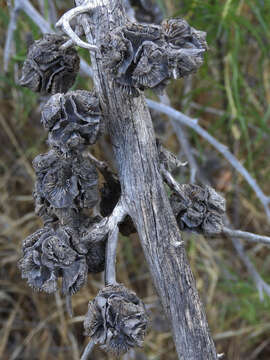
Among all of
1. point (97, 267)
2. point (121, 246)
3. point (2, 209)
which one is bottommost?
point (121, 246)

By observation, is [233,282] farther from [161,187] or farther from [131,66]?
[131,66]

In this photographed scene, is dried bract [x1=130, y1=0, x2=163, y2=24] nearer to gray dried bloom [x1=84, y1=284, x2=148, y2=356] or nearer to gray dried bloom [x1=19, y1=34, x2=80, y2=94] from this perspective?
gray dried bloom [x1=19, y1=34, x2=80, y2=94]

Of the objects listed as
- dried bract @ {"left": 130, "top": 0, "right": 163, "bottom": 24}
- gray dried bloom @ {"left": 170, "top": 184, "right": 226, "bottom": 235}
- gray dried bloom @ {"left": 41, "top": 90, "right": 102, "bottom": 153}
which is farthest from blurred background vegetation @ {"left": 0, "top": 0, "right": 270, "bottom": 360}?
gray dried bloom @ {"left": 41, "top": 90, "right": 102, "bottom": 153}

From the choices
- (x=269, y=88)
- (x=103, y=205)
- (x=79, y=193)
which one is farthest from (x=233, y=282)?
(x=79, y=193)

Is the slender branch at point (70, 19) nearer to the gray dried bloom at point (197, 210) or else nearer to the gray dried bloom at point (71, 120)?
the gray dried bloom at point (71, 120)

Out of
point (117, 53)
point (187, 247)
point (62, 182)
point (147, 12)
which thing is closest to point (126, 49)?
point (117, 53)
